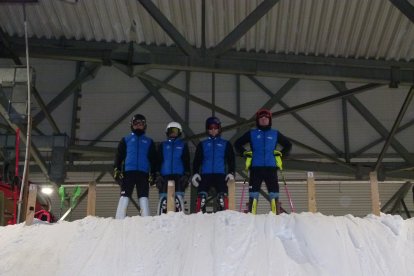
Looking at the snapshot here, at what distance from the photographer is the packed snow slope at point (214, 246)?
6.42m

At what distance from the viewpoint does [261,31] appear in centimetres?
1270

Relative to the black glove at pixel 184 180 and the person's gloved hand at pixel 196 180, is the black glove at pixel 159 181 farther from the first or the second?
the person's gloved hand at pixel 196 180

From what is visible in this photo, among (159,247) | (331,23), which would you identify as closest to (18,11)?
(331,23)

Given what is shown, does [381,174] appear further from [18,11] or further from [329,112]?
[18,11]

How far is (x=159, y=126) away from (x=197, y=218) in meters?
8.11

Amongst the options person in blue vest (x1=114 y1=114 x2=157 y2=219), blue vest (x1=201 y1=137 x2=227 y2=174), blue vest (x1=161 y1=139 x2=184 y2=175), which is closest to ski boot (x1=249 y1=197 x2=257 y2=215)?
blue vest (x1=201 y1=137 x2=227 y2=174)

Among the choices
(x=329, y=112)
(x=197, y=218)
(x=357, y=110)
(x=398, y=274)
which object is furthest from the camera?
(x=329, y=112)

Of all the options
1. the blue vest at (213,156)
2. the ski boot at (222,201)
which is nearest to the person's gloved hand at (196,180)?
the blue vest at (213,156)

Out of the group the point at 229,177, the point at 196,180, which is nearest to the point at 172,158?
the point at 196,180

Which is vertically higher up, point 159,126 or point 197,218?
point 159,126

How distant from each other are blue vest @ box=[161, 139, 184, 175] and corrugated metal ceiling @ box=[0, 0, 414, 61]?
4.52 meters

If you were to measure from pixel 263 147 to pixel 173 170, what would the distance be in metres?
1.38

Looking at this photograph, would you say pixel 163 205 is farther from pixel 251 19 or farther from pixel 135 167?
pixel 251 19

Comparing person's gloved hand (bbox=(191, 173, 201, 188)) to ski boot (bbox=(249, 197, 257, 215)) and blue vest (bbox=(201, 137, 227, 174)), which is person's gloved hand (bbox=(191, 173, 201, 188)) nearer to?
blue vest (bbox=(201, 137, 227, 174))
